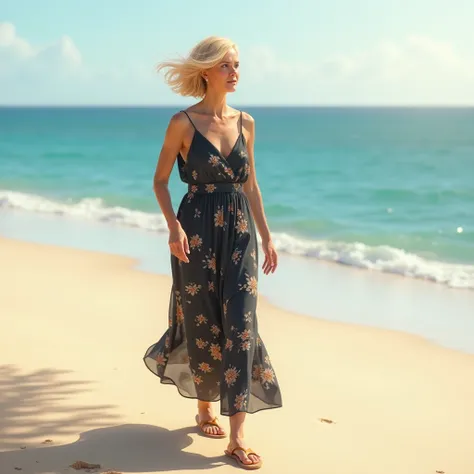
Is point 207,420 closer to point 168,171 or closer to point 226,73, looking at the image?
point 168,171

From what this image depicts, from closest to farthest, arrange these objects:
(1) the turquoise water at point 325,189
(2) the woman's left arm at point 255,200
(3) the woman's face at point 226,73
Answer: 1. (3) the woman's face at point 226,73
2. (2) the woman's left arm at point 255,200
3. (1) the turquoise water at point 325,189

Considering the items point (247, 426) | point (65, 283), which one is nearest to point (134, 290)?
point (65, 283)

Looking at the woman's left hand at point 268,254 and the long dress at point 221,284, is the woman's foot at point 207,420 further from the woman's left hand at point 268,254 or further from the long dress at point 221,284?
the woman's left hand at point 268,254

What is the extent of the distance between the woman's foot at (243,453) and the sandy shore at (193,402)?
62 mm

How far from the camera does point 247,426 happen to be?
4738 millimetres

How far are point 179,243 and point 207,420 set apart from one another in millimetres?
1042

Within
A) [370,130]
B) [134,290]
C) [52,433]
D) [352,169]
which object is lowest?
[52,433]

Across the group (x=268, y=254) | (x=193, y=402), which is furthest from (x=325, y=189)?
(x=268, y=254)

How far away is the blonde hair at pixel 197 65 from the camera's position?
420 cm

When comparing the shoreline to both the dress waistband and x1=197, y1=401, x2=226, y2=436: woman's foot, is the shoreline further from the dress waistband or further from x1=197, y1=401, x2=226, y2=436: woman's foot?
the dress waistband

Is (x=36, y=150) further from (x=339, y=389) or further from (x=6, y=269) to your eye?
(x=339, y=389)

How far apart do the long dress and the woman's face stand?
0.81 ft

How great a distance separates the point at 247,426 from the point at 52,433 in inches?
40.3

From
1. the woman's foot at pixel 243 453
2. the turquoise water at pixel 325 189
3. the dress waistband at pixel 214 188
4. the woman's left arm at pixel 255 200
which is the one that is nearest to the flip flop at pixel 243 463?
the woman's foot at pixel 243 453
